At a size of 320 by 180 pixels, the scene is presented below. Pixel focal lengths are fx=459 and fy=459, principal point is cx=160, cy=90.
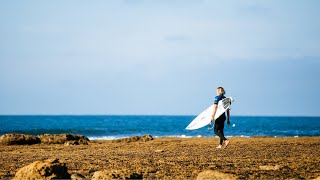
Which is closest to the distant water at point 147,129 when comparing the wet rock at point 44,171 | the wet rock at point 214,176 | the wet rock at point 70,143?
the wet rock at point 70,143

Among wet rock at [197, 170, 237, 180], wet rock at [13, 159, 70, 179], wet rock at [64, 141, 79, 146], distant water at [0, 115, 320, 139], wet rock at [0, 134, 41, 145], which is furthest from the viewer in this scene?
distant water at [0, 115, 320, 139]

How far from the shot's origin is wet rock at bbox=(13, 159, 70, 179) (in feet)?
23.0

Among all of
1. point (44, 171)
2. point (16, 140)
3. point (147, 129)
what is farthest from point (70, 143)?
point (147, 129)

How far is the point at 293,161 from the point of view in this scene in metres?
10.6

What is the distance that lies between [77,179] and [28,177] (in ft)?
2.55

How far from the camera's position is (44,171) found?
7.05 metres

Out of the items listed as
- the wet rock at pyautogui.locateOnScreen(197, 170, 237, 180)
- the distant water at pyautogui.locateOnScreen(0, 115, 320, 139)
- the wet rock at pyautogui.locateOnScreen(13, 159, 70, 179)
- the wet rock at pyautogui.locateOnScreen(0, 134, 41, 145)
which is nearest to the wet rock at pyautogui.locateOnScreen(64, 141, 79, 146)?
the wet rock at pyautogui.locateOnScreen(0, 134, 41, 145)

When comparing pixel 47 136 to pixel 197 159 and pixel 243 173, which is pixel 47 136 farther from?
pixel 243 173

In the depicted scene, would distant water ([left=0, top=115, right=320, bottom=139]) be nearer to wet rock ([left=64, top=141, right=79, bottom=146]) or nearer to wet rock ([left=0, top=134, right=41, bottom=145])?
wet rock ([left=64, top=141, right=79, bottom=146])

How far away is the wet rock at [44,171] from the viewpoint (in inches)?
276

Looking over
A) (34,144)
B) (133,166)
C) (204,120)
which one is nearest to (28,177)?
(133,166)

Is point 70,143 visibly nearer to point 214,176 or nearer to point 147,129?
point 214,176

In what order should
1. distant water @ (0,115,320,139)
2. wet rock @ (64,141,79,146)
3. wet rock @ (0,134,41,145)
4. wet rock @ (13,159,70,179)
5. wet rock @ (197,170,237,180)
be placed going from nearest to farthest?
wet rock @ (13,159,70,179), wet rock @ (197,170,237,180), wet rock @ (64,141,79,146), wet rock @ (0,134,41,145), distant water @ (0,115,320,139)

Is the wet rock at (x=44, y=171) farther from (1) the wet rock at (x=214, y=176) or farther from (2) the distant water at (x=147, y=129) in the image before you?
(2) the distant water at (x=147, y=129)
